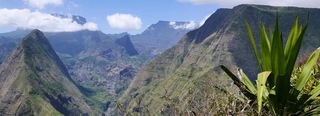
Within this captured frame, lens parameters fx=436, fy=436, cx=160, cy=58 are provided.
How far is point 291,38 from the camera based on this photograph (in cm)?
720

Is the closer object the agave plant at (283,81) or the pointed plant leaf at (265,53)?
the agave plant at (283,81)

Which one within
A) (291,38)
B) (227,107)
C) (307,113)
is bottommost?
(307,113)

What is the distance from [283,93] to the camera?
22.7ft

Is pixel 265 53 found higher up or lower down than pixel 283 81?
higher up

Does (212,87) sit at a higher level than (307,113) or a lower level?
higher

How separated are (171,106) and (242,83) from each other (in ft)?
4.27

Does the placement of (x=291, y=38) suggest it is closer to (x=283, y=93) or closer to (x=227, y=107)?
(x=283, y=93)

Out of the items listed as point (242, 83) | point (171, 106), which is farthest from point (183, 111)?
point (242, 83)

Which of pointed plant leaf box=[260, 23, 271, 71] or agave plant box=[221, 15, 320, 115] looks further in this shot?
pointed plant leaf box=[260, 23, 271, 71]

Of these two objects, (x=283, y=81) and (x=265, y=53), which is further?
(x=265, y=53)

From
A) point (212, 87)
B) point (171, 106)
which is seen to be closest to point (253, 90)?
point (212, 87)

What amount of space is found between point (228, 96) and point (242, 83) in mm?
377

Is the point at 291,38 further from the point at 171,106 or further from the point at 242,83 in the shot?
the point at 171,106

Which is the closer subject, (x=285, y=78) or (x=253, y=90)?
(x=285, y=78)
